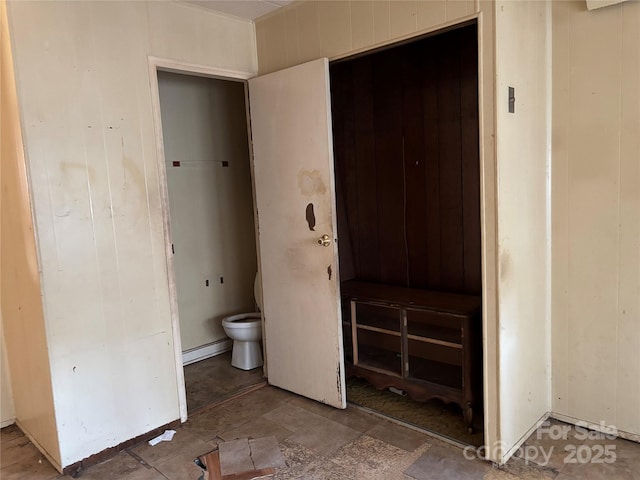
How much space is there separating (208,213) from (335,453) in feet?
7.47

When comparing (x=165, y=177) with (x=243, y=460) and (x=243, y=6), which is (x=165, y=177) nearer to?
(x=243, y=6)

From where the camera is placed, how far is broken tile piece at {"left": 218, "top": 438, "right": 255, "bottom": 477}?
2.34 m

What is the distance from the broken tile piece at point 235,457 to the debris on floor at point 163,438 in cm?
32

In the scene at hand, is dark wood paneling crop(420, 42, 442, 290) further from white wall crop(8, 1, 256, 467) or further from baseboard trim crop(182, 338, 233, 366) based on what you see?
baseboard trim crop(182, 338, 233, 366)

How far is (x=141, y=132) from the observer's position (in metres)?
2.59

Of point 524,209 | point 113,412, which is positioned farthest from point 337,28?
point 113,412

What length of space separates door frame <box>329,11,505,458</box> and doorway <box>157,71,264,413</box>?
1839 mm

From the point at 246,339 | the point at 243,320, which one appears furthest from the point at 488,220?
the point at 243,320

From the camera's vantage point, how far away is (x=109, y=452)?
251 cm

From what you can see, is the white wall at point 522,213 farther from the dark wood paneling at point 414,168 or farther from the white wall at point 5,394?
the white wall at point 5,394

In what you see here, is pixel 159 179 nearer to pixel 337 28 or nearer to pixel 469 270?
pixel 337 28

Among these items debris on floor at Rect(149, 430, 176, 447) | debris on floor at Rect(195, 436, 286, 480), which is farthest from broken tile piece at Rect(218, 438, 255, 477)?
debris on floor at Rect(149, 430, 176, 447)

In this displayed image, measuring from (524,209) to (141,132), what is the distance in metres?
2.05

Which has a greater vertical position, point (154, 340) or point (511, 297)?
point (511, 297)
